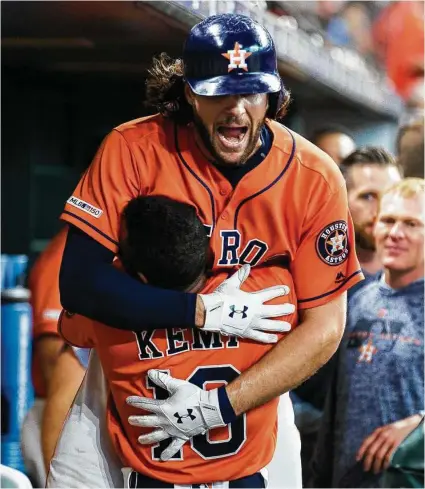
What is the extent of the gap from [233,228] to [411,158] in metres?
0.84

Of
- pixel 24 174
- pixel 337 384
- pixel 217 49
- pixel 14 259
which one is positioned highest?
pixel 217 49

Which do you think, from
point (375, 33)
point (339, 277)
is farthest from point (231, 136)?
point (375, 33)

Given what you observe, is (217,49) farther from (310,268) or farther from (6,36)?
(6,36)

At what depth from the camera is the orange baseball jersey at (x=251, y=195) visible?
1910 mm

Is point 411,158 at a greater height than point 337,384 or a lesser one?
greater

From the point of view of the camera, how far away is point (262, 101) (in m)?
1.88

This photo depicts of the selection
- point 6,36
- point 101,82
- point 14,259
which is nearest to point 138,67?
point 101,82

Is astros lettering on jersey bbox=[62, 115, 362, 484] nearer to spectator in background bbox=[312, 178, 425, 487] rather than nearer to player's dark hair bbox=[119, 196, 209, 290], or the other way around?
player's dark hair bbox=[119, 196, 209, 290]

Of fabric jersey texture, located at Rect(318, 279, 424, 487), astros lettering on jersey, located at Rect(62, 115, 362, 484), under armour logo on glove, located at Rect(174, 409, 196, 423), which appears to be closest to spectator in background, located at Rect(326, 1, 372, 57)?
fabric jersey texture, located at Rect(318, 279, 424, 487)

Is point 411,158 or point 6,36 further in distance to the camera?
point 411,158

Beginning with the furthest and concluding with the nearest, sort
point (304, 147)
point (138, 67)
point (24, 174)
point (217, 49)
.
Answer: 1. point (24, 174)
2. point (138, 67)
3. point (304, 147)
4. point (217, 49)

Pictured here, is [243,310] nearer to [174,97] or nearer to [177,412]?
[177,412]

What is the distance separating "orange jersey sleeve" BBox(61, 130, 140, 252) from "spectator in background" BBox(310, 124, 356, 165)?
30.3 inches

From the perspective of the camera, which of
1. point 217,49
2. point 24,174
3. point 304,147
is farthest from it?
point 24,174
